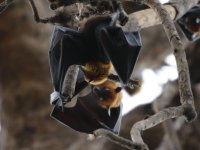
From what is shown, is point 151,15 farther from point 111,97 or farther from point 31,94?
point 31,94

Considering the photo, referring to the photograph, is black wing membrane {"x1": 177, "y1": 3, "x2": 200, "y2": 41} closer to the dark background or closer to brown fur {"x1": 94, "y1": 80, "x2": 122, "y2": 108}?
brown fur {"x1": 94, "y1": 80, "x2": 122, "y2": 108}

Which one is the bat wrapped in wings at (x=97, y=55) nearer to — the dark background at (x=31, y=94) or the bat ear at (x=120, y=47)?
the bat ear at (x=120, y=47)

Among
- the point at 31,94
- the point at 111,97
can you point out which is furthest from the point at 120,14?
the point at 31,94

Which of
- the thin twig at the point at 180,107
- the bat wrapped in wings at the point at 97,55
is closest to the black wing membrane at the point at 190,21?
the bat wrapped in wings at the point at 97,55

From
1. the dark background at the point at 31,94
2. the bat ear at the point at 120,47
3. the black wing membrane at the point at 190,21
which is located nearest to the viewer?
the bat ear at the point at 120,47

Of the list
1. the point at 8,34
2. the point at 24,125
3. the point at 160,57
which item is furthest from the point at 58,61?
the point at 160,57

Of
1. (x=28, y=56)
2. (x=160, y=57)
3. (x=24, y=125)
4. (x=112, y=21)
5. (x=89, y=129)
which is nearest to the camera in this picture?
(x=112, y=21)

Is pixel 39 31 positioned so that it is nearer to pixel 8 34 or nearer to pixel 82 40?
pixel 8 34
